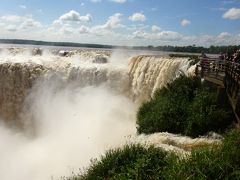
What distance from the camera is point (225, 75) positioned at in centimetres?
2028

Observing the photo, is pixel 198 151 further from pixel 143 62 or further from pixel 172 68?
pixel 143 62

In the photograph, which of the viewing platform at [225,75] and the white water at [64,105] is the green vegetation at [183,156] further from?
the white water at [64,105]

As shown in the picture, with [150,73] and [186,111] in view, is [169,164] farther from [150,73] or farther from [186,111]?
[150,73]

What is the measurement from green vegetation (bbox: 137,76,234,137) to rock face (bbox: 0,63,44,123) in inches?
611

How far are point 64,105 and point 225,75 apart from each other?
16.2 m

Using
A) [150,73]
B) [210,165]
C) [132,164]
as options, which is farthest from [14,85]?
[210,165]

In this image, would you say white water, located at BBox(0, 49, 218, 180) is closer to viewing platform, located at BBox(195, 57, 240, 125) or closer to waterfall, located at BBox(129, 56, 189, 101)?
waterfall, located at BBox(129, 56, 189, 101)

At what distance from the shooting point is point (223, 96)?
19516mm

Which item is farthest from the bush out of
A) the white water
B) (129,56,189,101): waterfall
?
(129,56,189,101): waterfall

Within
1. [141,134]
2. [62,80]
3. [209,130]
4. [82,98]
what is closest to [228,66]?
[209,130]

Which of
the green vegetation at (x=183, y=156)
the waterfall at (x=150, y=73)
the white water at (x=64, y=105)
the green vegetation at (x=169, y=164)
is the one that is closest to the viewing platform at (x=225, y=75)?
the green vegetation at (x=183, y=156)

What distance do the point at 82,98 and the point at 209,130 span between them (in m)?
16.1

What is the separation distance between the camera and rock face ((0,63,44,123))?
34781 millimetres

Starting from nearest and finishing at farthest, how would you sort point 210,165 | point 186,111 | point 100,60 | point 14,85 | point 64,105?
1. point 210,165
2. point 186,111
3. point 64,105
4. point 14,85
5. point 100,60
